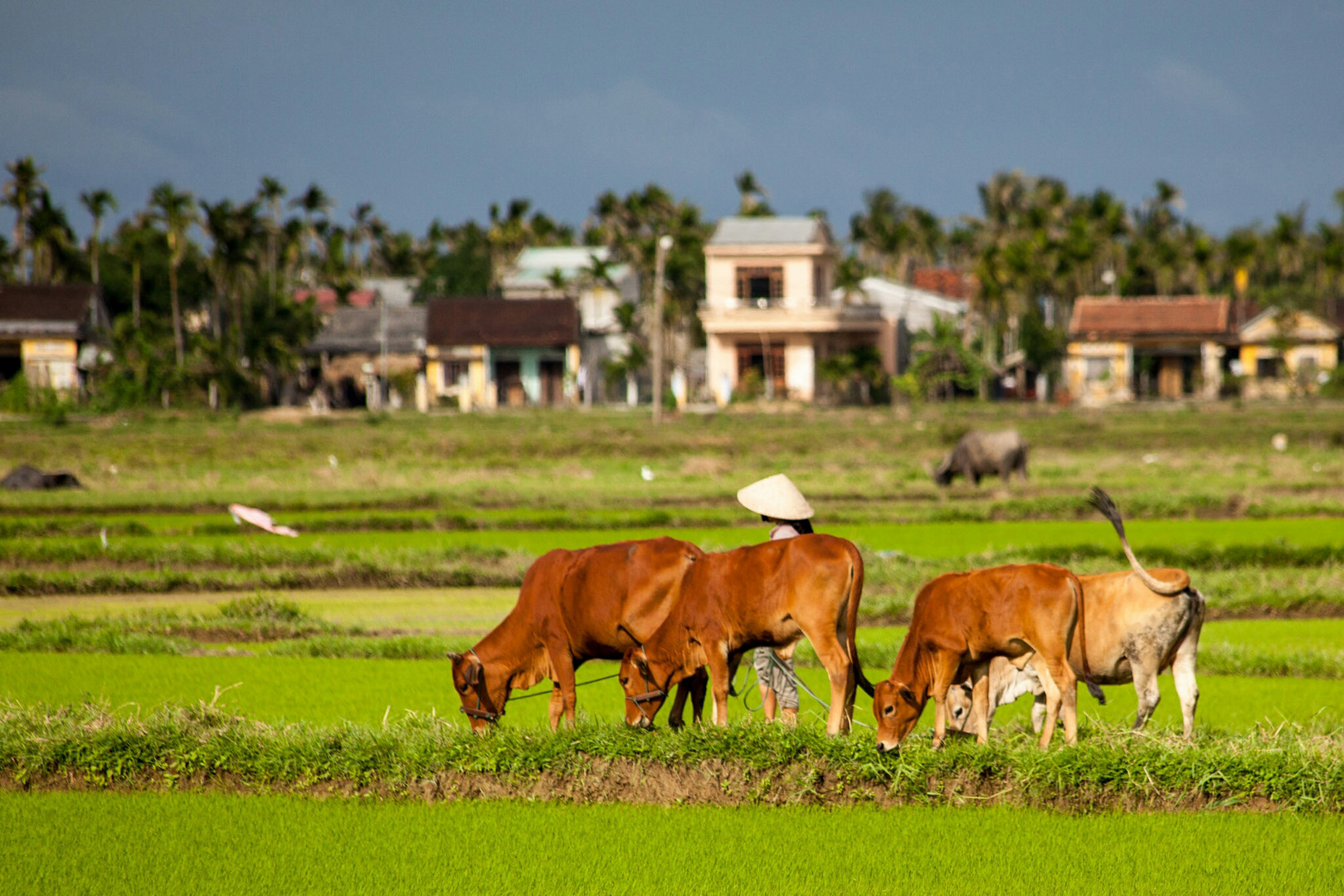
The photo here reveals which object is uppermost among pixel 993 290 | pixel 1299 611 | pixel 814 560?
pixel 993 290

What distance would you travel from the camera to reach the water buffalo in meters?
24.7

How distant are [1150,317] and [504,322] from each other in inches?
997

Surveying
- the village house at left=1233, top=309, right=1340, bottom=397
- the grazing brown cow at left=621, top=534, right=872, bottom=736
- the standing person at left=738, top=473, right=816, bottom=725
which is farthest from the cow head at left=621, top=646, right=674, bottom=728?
the village house at left=1233, top=309, right=1340, bottom=397

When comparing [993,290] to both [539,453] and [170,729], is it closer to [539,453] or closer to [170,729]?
[539,453]

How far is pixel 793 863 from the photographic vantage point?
6.02m

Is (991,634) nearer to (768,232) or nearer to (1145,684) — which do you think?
(1145,684)

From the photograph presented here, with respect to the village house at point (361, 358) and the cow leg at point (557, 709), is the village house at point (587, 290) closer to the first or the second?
the village house at point (361, 358)

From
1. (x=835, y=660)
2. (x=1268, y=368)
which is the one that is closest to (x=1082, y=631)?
(x=835, y=660)

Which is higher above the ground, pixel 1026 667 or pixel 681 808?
pixel 1026 667

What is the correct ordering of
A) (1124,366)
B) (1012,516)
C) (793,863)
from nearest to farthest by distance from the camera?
1. (793,863)
2. (1012,516)
3. (1124,366)

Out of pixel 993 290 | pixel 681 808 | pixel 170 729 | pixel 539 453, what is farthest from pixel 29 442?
pixel 993 290

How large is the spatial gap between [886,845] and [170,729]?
3961 mm

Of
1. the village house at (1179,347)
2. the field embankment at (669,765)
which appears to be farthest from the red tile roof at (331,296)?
the field embankment at (669,765)

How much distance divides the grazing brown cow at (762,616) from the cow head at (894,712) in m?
0.22
